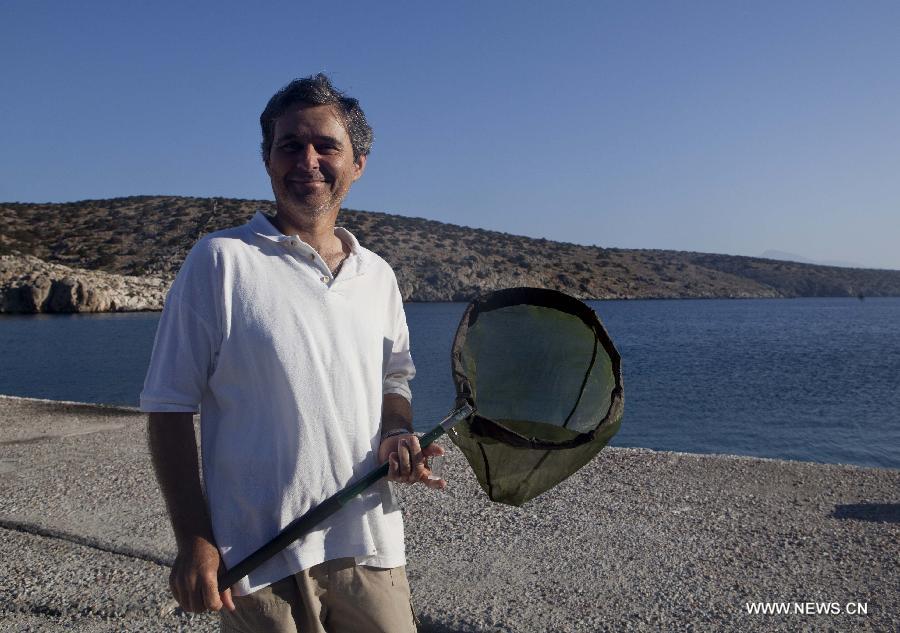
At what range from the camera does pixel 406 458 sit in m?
2.15

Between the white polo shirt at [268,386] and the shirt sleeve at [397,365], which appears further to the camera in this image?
the shirt sleeve at [397,365]

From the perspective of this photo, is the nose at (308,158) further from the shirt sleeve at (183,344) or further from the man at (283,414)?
the shirt sleeve at (183,344)

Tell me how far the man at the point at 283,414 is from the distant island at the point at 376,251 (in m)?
60.4

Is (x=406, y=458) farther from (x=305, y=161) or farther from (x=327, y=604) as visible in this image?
(x=305, y=161)

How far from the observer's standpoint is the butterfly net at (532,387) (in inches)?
91.3

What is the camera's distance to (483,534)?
21.1ft

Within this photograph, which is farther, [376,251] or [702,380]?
[376,251]

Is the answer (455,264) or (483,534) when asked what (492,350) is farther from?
(455,264)

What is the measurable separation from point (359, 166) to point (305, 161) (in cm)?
27

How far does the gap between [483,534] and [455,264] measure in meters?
85.6

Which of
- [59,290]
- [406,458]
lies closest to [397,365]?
[406,458]

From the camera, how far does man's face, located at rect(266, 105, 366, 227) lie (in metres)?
2.24

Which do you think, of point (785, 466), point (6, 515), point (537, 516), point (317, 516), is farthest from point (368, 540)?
point (785, 466)

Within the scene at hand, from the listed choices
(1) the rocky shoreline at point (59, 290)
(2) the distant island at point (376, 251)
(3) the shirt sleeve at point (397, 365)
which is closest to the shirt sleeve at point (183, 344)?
(3) the shirt sleeve at point (397, 365)
